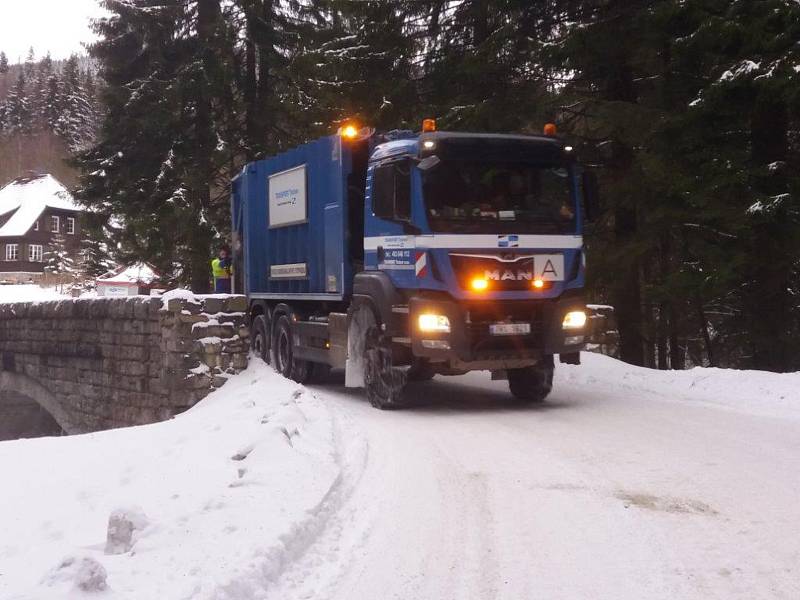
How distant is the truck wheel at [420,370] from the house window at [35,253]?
6805cm

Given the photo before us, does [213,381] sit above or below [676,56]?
below

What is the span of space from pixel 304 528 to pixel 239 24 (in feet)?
71.2

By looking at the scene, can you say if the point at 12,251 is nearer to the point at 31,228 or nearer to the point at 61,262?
the point at 31,228

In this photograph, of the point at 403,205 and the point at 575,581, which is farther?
the point at 403,205

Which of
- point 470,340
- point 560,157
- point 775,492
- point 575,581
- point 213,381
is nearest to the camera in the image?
point 575,581

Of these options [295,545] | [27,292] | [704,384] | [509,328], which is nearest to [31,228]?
[27,292]

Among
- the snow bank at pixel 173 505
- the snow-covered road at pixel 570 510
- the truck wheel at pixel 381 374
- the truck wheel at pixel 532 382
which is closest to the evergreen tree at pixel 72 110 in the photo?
the truck wheel at pixel 381 374

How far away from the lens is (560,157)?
939 centimetres

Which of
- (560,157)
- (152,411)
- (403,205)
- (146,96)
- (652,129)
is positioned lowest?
(152,411)

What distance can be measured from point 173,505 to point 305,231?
23.3 ft

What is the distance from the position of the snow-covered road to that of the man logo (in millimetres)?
1581

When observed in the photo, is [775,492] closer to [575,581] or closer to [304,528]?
[575,581]

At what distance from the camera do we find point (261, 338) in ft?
45.6

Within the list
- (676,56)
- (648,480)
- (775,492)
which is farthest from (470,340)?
(676,56)
